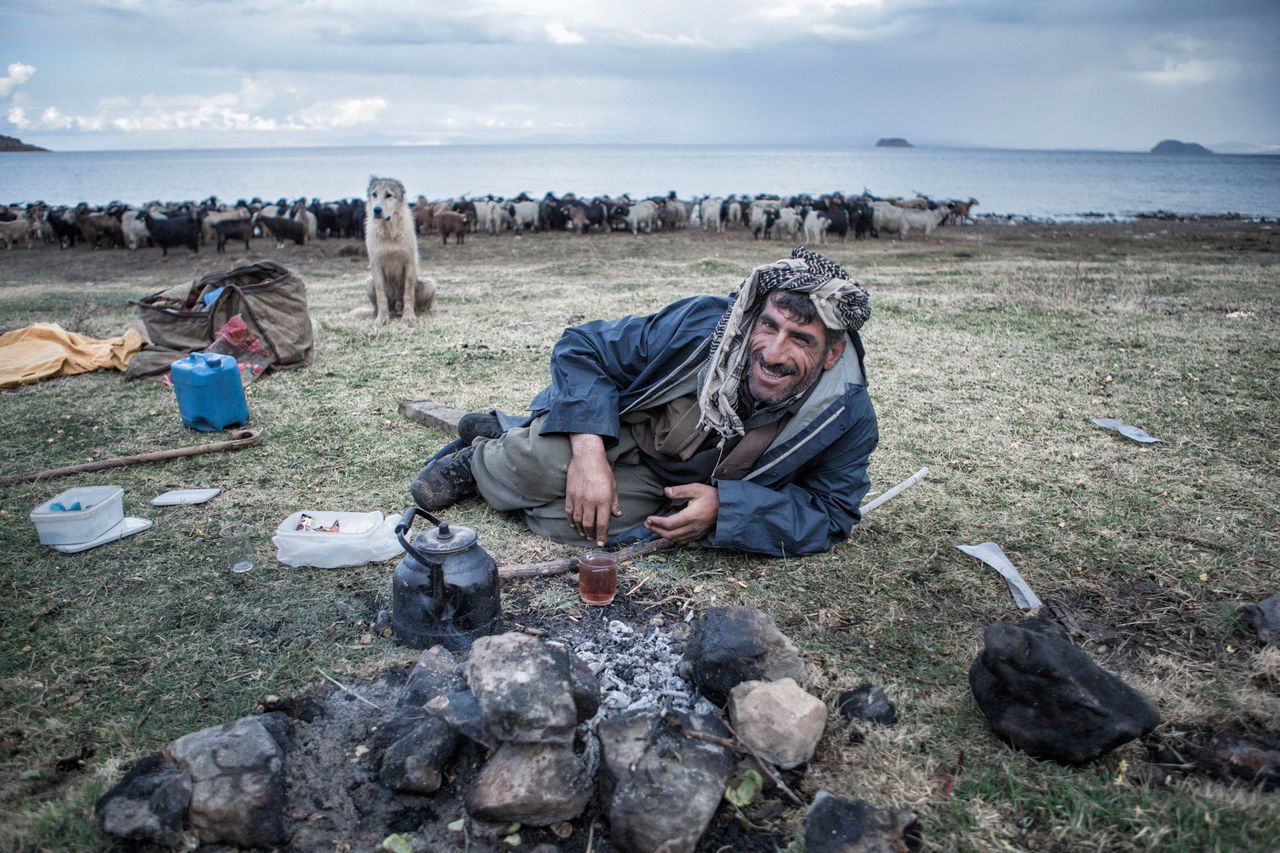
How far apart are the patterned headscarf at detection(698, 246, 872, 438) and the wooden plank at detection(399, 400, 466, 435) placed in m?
1.96

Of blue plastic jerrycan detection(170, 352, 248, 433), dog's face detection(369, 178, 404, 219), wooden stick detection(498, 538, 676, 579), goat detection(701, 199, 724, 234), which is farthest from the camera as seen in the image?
goat detection(701, 199, 724, 234)

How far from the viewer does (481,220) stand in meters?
21.4

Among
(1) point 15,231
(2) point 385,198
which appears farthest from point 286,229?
(2) point 385,198

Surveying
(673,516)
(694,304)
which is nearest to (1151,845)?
(673,516)

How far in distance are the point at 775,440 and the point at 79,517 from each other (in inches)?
104

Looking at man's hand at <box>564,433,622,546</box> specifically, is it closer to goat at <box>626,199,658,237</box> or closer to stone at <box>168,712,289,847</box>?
stone at <box>168,712,289,847</box>

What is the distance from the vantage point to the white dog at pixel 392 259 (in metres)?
7.70

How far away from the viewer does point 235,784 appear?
1.68 meters

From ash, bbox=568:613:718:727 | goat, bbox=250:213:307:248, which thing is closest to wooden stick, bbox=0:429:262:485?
ash, bbox=568:613:718:727

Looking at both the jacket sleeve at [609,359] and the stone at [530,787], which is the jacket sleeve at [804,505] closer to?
the jacket sleeve at [609,359]

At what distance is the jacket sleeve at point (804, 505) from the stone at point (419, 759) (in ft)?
4.13

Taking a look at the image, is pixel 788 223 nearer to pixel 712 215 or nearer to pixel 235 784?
pixel 712 215

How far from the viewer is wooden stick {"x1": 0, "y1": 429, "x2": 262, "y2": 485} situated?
359 cm

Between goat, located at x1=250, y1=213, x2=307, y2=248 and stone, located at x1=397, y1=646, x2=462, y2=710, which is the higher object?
goat, located at x1=250, y1=213, x2=307, y2=248
